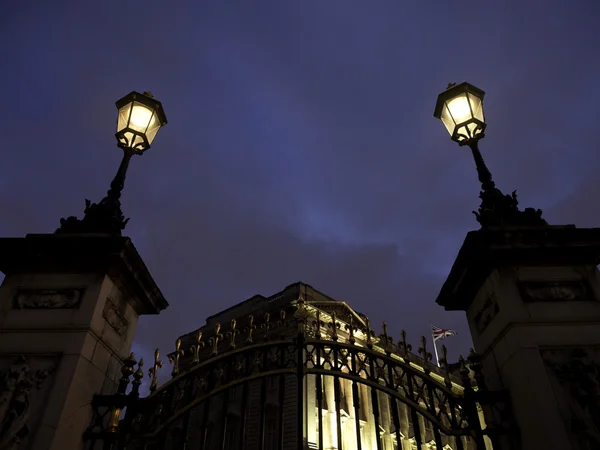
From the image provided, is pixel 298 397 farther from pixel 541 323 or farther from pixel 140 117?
pixel 140 117

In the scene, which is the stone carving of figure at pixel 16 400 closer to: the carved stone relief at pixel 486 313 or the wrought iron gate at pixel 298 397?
the wrought iron gate at pixel 298 397

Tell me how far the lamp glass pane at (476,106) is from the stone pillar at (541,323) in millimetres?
2110

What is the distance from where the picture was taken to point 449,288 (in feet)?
17.9

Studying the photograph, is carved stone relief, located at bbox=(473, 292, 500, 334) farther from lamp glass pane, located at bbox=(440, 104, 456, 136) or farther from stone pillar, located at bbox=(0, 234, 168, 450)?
stone pillar, located at bbox=(0, 234, 168, 450)

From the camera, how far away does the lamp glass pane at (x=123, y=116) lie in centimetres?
653

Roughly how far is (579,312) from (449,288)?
142cm

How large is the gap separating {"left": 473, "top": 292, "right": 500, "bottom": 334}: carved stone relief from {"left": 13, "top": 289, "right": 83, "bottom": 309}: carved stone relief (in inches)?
185

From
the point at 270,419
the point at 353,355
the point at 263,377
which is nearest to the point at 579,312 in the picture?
the point at 353,355

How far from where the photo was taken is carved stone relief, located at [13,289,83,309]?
16.0 ft

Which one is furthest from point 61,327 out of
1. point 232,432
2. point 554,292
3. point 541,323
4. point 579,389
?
point 232,432

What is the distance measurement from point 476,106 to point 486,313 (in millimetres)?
3134

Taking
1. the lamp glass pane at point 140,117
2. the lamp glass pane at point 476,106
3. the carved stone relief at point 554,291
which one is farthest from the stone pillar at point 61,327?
the lamp glass pane at point 476,106

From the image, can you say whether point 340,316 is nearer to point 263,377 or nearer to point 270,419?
point 270,419

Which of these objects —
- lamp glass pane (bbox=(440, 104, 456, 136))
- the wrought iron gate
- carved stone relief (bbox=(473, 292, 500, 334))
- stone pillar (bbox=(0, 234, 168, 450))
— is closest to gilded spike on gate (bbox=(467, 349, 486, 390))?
the wrought iron gate
